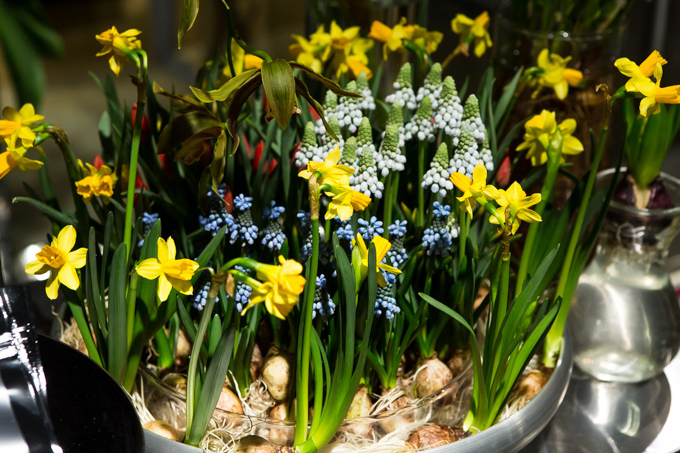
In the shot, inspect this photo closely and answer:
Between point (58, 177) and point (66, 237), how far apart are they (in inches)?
75.1

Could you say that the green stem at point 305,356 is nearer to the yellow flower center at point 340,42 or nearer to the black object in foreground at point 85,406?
the black object in foreground at point 85,406

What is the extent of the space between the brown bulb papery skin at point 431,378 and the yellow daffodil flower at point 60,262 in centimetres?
28

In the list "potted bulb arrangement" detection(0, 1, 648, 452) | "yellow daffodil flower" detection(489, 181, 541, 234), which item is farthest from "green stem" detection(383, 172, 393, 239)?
"yellow daffodil flower" detection(489, 181, 541, 234)

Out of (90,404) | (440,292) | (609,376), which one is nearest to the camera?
(90,404)

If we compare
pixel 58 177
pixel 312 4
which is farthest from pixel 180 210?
pixel 58 177

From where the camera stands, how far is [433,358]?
603 mm

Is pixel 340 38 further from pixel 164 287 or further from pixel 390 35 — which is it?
pixel 164 287

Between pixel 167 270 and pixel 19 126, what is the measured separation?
0.19 meters

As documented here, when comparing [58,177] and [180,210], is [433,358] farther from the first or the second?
[58,177]

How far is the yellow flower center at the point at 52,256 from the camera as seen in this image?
1.52 ft

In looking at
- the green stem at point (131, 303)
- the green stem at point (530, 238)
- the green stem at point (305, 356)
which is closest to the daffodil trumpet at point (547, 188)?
the green stem at point (530, 238)

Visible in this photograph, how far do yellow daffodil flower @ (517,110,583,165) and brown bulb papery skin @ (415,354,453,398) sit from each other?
7.6 inches

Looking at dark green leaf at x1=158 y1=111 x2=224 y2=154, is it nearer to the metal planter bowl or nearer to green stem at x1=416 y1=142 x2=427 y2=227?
green stem at x1=416 y1=142 x2=427 y2=227

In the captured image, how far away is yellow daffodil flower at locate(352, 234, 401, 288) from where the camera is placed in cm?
49
